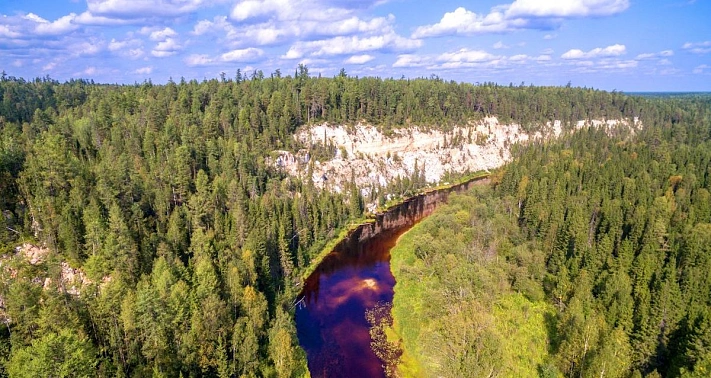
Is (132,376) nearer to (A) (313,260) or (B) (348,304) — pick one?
(B) (348,304)

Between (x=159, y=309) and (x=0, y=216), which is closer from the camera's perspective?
(x=159, y=309)

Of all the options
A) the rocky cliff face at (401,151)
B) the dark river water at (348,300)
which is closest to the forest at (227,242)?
the dark river water at (348,300)

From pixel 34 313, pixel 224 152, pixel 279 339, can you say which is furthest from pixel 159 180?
pixel 279 339

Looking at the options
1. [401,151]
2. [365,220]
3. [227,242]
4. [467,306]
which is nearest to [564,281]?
[467,306]

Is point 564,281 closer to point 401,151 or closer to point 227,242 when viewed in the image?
point 227,242

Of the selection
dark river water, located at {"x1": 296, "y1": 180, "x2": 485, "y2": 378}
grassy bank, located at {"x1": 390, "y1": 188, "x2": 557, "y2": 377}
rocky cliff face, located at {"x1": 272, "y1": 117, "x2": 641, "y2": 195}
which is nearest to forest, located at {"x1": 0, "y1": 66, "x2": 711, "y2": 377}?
grassy bank, located at {"x1": 390, "y1": 188, "x2": 557, "y2": 377}

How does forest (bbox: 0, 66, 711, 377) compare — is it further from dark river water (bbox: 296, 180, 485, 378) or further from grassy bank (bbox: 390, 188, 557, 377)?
dark river water (bbox: 296, 180, 485, 378)
